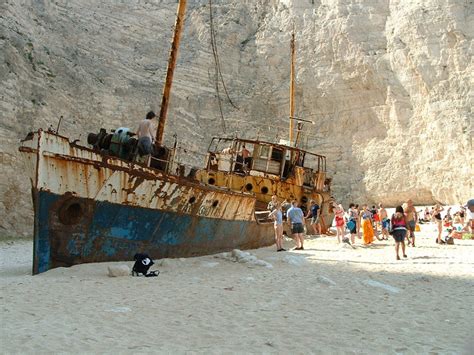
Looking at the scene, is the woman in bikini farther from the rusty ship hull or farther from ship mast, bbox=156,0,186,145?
ship mast, bbox=156,0,186,145

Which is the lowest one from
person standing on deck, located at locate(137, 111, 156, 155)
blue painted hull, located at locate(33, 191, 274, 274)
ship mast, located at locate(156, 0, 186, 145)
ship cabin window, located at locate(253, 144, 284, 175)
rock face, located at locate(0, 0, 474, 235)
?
blue painted hull, located at locate(33, 191, 274, 274)

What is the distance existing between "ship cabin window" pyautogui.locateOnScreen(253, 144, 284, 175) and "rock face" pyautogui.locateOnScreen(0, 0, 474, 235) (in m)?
10.1

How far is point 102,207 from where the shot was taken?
816 cm

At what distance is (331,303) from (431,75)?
2806 cm

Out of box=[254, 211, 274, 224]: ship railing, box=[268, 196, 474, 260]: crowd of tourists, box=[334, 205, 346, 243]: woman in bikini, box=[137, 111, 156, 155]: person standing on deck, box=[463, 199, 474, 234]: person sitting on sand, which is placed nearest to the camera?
box=[137, 111, 156, 155]: person standing on deck

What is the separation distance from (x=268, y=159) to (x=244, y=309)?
421 inches

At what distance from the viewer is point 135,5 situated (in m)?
35.0

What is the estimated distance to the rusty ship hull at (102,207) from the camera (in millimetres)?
7676

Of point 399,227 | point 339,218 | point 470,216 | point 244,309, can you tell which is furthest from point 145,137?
point 470,216

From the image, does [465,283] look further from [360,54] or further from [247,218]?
[360,54]

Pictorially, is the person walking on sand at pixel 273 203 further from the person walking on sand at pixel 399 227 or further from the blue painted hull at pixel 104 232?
the person walking on sand at pixel 399 227

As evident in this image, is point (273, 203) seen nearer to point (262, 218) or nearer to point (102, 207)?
point (262, 218)

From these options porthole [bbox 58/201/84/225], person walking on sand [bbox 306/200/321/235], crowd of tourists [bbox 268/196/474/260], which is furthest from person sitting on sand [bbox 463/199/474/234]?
porthole [bbox 58/201/84/225]

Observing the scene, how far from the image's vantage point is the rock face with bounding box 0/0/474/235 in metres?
26.7
